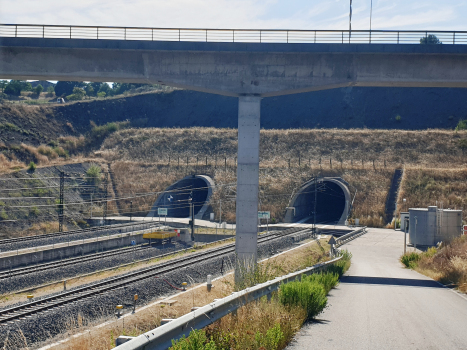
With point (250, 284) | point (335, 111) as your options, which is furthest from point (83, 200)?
point (335, 111)

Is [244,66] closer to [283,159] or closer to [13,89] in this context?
[283,159]

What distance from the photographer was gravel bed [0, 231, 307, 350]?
1390 cm

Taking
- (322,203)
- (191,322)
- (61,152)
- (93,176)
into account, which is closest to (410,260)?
(191,322)

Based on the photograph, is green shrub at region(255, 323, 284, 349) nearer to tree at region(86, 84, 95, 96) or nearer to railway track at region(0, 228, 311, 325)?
railway track at region(0, 228, 311, 325)

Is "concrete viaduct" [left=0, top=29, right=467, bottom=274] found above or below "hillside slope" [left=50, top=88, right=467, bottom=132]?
below

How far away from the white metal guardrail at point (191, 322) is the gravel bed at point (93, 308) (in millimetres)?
3932

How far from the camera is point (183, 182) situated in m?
61.5

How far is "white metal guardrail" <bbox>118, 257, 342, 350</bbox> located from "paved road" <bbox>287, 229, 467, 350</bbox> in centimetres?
105

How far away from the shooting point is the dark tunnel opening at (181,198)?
59750mm

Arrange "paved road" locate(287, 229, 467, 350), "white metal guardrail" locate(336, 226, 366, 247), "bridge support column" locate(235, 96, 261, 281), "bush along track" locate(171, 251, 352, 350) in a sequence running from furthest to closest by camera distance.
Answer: "white metal guardrail" locate(336, 226, 366, 247) < "bridge support column" locate(235, 96, 261, 281) < "paved road" locate(287, 229, 467, 350) < "bush along track" locate(171, 251, 352, 350)

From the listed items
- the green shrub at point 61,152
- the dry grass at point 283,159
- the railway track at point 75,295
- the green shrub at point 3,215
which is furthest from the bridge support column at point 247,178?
the green shrub at point 61,152

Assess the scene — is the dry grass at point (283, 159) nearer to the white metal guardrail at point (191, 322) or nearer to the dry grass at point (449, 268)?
the dry grass at point (449, 268)

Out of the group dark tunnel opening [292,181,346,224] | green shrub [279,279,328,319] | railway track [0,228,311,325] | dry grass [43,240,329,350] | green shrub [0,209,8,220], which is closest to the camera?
dry grass [43,240,329,350]

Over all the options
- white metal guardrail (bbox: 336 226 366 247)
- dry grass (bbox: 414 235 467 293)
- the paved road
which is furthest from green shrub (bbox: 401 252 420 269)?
white metal guardrail (bbox: 336 226 366 247)
